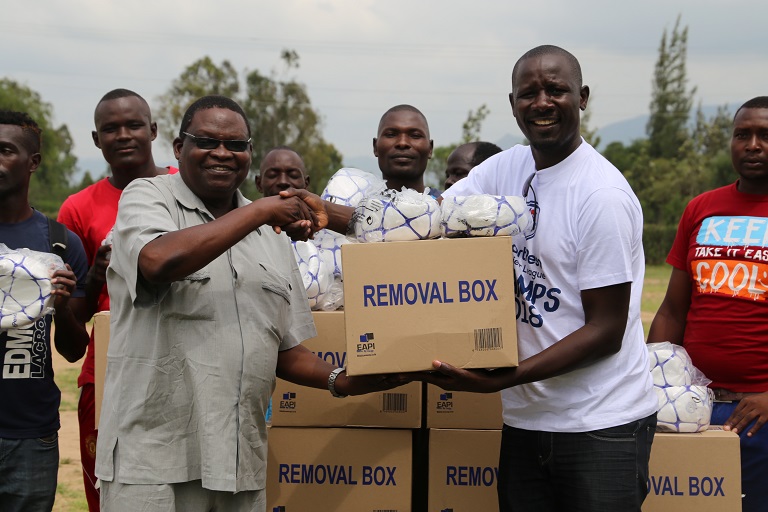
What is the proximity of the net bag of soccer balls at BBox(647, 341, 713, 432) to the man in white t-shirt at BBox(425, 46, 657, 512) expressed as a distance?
0.57 meters

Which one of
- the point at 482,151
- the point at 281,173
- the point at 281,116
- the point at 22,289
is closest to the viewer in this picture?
the point at 22,289

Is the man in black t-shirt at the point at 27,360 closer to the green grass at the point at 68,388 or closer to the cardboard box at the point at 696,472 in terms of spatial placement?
the cardboard box at the point at 696,472

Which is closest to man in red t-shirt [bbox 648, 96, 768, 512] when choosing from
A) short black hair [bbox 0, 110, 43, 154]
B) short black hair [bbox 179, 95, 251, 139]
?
short black hair [bbox 179, 95, 251, 139]

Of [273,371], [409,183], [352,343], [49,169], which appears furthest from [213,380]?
[49,169]

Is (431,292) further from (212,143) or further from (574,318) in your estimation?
(212,143)

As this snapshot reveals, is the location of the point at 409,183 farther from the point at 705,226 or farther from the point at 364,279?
the point at 364,279

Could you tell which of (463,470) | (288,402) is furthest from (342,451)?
(463,470)

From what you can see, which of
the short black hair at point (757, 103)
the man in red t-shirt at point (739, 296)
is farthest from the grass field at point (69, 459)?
the short black hair at point (757, 103)

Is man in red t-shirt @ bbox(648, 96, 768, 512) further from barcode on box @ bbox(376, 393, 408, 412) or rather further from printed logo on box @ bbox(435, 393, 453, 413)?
barcode on box @ bbox(376, 393, 408, 412)

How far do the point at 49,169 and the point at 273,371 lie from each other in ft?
170

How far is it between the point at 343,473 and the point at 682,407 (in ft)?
4.88

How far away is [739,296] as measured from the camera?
12.0 feet

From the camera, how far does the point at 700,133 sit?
1831 inches

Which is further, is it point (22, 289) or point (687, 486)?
point (687, 486)
